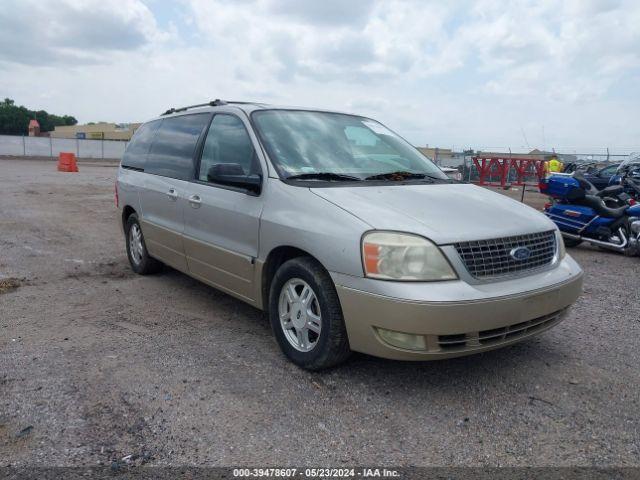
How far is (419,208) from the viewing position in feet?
11.3

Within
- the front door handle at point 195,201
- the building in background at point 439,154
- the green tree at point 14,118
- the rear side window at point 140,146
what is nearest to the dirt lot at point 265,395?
the front door handle at point 195,201

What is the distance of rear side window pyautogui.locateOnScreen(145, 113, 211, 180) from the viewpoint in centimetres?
493

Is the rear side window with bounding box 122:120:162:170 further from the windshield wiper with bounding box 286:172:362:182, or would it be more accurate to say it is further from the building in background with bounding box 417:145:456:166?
the building in background with bounding box 417:145:456:166

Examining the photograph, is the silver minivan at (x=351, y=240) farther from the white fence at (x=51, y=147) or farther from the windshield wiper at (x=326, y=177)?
the white fence at (x=51, y=147)

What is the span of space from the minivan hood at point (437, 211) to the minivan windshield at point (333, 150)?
0.31m

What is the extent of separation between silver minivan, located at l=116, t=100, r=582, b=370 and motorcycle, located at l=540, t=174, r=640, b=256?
4.66m

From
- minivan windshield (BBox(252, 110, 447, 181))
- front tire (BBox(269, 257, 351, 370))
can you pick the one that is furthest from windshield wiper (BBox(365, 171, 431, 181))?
front tire (BBox(269, 257, 351, 370))

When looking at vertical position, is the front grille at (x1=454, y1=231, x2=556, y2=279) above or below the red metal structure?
below

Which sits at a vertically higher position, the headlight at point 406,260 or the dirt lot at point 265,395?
the headlight at point 406,260

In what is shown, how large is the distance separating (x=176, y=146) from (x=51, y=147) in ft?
144

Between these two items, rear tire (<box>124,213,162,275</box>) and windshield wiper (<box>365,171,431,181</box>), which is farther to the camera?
rear tire (<box>124,213,162,275</box>)

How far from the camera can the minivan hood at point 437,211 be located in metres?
3.21

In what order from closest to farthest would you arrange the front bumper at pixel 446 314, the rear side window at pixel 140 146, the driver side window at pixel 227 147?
the front bumper at pixel 446 314 < the driver side window at pixel 227 147 < the rear side window at pixel 140 146

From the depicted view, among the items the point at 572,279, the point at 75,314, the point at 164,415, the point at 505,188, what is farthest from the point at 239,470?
the point at 505,188
